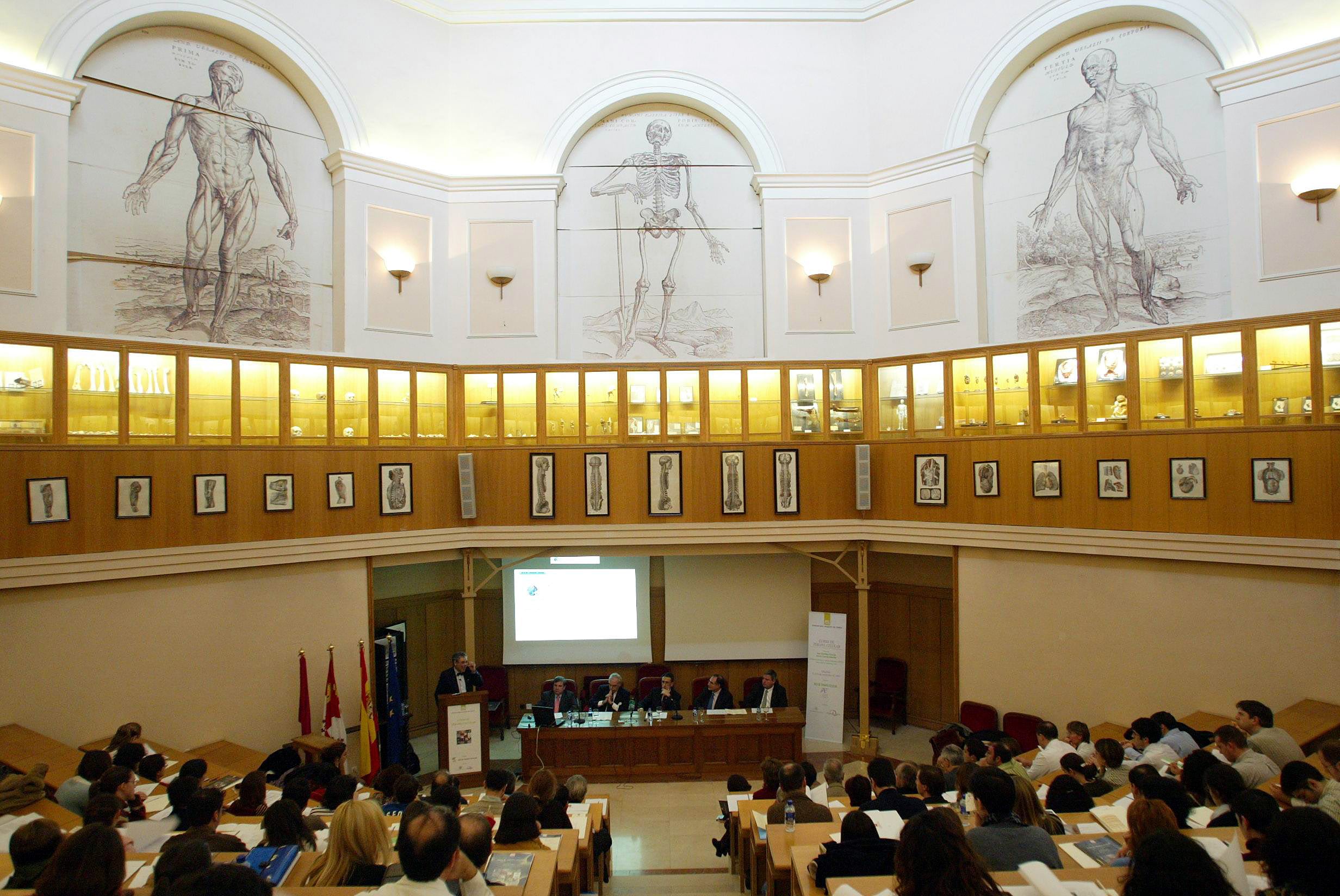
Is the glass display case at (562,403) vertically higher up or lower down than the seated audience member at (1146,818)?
higher up

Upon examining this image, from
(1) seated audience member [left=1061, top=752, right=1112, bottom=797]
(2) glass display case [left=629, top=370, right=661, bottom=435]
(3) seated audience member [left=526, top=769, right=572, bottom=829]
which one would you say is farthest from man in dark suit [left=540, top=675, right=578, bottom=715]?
(1) seated audience member [left=1061, top=752, right=1112, bottom=797]

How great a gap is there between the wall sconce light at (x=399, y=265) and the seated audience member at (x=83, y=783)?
7.43 m

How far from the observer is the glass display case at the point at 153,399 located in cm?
955

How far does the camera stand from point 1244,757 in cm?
618

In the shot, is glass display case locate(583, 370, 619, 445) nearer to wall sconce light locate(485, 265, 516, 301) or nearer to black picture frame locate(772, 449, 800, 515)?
wall sconce light locate(485, 265, 516, 301)

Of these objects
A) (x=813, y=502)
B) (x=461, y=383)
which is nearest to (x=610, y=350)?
(x=461, y=383)

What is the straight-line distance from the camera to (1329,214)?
893cm

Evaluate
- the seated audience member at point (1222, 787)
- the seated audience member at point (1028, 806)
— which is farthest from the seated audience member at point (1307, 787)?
the seated audience member at point (1028, 806)

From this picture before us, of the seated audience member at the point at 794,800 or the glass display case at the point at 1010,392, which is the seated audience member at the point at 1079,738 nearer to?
the seated audience member at the point at 794,800

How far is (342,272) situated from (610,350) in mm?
4257

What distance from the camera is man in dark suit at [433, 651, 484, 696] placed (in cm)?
1110

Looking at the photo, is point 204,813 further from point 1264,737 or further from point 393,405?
point 1264,737

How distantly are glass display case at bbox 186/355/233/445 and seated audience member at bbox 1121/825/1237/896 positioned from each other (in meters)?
10.5

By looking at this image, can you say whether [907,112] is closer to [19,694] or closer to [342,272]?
[342,272]
